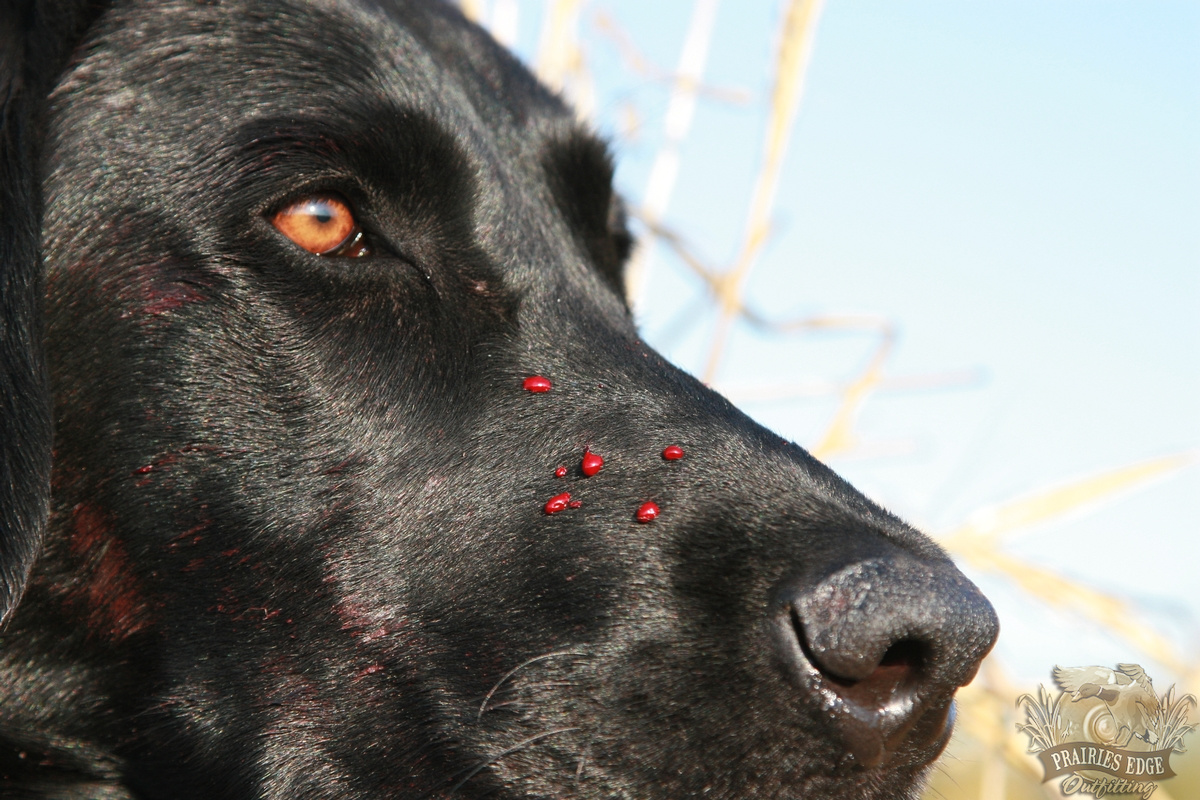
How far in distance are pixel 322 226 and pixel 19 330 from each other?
555 millimetres

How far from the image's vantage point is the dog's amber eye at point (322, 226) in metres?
2.09

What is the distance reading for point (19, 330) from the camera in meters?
1.92

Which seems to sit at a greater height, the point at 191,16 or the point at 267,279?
the point at 191,16

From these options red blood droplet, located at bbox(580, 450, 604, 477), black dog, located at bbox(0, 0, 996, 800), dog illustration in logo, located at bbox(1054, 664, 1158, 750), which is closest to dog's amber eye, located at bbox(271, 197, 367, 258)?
black dog, located at bbox(0, 0, 996, 800)

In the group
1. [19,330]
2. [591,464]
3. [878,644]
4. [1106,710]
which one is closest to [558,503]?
[591,464]

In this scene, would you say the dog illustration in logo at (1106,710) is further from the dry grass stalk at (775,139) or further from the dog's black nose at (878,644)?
the dry grass stalk at (775,139)

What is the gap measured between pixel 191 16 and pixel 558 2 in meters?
2.75

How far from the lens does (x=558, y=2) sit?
4.80 metres

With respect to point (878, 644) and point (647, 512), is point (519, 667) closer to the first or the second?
point (647, 512)

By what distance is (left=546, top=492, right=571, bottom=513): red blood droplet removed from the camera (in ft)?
6.23

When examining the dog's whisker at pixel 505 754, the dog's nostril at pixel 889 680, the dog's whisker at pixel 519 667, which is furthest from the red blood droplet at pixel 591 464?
the dog's nostril at pixel 889 680

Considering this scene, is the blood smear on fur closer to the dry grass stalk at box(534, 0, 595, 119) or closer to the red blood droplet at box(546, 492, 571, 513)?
the red blood droplet at box(546, 492, 571, 513)

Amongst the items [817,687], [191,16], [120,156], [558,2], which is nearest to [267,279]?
[120,156]

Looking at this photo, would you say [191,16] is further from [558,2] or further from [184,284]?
[558,2]
